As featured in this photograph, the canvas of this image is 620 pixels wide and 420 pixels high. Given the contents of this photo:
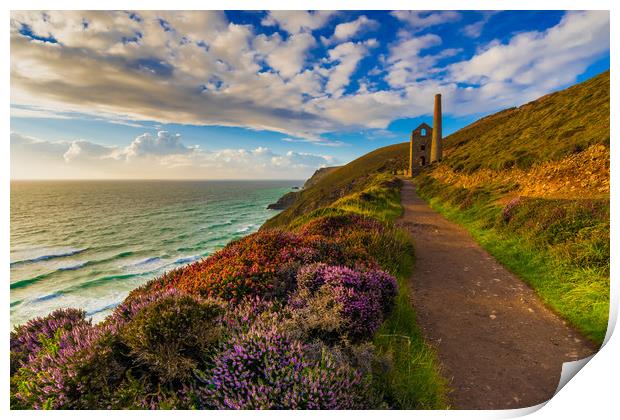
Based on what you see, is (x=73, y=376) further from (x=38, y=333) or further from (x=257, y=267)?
(x=257, y=267)

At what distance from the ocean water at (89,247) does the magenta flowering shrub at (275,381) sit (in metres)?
4.48

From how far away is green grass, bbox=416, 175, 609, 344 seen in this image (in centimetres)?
486

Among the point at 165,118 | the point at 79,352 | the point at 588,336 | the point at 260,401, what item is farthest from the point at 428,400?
the point at 165,118

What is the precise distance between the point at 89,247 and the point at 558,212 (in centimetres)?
3583

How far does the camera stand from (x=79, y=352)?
2.71 metres

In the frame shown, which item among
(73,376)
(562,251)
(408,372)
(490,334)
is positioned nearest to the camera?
(73,376)

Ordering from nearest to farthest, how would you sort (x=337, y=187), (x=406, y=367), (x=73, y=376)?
(x=73, y=376) → (x=406, y=367) → (x=337, y=187)

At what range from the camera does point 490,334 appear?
178 inches

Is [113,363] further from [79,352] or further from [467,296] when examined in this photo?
[467,296]

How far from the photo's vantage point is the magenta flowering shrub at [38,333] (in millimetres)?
3359

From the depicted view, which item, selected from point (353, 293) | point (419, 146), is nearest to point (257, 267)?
point (353, 293)

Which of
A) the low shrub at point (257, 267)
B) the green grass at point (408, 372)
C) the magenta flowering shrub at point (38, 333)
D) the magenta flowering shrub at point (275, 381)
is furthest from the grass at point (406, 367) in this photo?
the magenta flowering shrub at point (38, 333)

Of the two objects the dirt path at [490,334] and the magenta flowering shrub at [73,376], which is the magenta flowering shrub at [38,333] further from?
the dirt path at [490,334]

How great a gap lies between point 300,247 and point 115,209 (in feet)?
189
